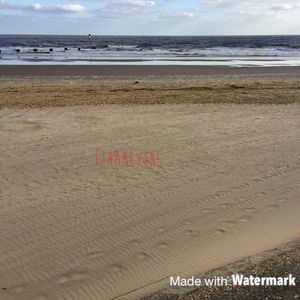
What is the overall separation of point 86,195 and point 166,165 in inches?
72.0

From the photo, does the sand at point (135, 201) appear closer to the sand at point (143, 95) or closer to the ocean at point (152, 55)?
the sand at point (143, 95)

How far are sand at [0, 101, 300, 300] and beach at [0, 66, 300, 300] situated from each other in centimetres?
2

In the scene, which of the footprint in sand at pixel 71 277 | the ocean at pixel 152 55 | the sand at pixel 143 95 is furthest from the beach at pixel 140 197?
the ocean at pixel 152 55

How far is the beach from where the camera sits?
429cm

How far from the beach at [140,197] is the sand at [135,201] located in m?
0.02

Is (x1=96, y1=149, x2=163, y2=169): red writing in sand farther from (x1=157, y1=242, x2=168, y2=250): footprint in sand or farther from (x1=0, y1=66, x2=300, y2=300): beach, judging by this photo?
(x1=157, y1=242, x2=168, y2=250): footprint in sand

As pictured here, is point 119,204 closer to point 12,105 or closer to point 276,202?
point 276,202

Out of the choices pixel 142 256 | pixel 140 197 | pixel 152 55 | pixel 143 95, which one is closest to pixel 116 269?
pixel 142 256

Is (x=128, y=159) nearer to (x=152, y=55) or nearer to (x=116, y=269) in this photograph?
(x=116, y=269)

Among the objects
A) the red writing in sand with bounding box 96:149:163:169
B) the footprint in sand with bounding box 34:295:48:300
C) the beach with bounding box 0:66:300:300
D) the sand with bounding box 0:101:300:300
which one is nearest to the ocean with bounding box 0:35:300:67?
the beach with bounding box 0:66:300:300

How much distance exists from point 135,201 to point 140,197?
17 cm

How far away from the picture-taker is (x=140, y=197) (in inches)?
247

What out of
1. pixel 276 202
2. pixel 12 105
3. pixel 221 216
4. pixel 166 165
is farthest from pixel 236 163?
pixel 12 105

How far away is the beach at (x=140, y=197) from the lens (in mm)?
4289
